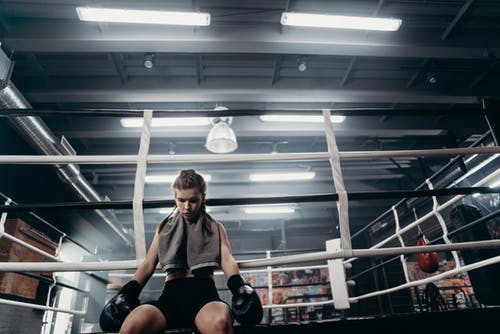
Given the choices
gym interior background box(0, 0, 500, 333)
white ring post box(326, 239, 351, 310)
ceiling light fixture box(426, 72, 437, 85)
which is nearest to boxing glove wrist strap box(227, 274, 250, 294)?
gym interior background box(0, 0, 500, 333)

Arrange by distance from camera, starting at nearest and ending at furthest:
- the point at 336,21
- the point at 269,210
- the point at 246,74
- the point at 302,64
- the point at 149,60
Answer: the point at 336,21 → the point at 149,60 → the point at 302,64 → the point at 246,74 → the point at 269,210

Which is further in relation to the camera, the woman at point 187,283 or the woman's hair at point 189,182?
the woman's hair at point 189,182

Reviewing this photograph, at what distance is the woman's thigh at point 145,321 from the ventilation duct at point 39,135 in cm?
362

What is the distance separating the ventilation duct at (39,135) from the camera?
368 cm

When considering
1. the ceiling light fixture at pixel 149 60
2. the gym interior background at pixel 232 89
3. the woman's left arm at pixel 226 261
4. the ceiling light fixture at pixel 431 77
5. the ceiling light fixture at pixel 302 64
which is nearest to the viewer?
the woman's left arm at pixel 226 261

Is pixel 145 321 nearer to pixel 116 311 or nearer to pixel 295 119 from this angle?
pixel 116 311

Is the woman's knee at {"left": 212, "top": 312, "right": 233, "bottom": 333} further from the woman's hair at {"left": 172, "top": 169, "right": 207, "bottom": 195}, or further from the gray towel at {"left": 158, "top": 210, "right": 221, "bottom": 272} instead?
the woman's hair at {"left": 172, "top": 169, "right": 207, "bottom": 195}

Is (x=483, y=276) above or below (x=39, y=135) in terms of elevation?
below

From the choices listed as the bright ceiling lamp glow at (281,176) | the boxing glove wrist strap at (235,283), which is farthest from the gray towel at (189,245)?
the bright ceiling lamp glow at (281,176)

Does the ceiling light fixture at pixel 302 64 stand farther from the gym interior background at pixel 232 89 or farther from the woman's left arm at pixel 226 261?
the woman's left arm at pixel 226 261

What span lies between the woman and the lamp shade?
2732mm

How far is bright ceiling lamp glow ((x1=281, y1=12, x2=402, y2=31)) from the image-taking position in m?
3.47

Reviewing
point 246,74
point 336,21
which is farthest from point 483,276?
point 246,74

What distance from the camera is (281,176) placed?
7.18 metres
